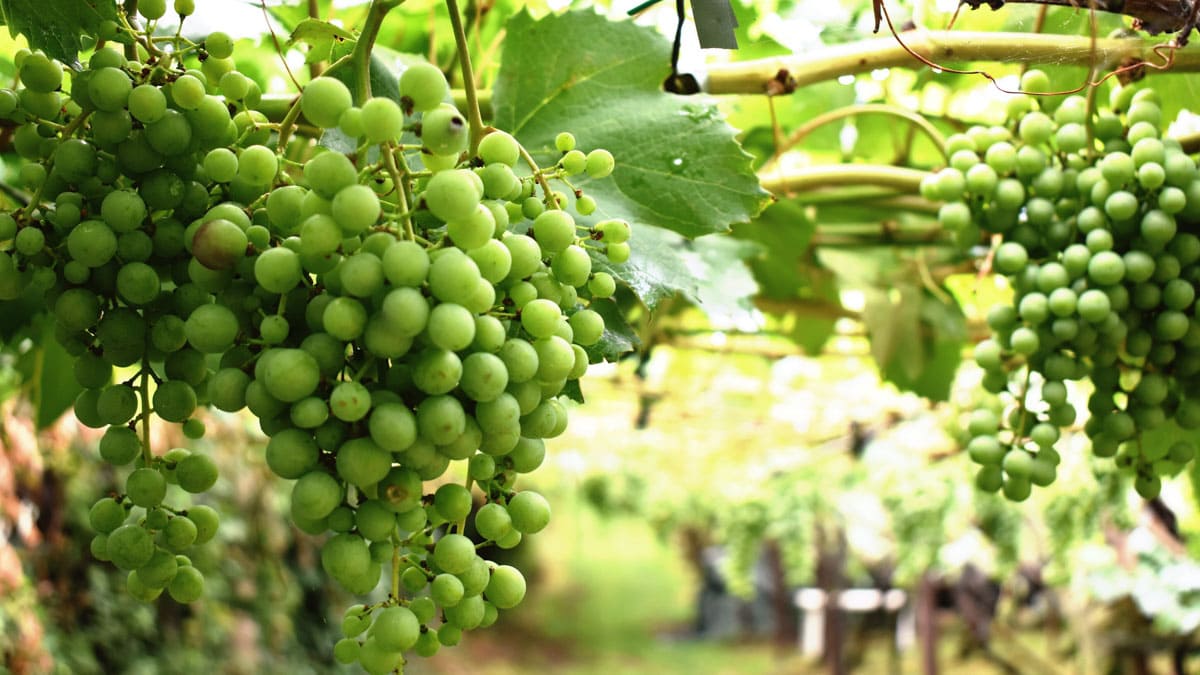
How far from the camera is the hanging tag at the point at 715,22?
0.50 metres

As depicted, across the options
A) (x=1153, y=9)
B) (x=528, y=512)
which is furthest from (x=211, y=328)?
(x=1153, y=9)

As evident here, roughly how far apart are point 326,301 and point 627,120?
33 cm

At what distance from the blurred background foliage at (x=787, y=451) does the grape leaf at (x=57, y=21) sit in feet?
0.32

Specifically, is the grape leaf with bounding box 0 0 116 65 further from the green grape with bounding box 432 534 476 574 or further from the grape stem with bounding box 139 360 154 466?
the green grape with bounding box 432 534 476 574

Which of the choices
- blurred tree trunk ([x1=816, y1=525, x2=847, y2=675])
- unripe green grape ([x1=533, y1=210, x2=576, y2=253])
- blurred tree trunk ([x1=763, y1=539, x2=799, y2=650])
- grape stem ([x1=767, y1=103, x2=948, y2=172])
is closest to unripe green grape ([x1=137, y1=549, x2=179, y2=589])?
unripe green grape ([x1=533, y1=210, x2=576, y2=253])

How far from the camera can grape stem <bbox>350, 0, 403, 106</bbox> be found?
1.34 feet

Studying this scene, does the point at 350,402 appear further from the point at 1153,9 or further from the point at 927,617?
the point at 927,617

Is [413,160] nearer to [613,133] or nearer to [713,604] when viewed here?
[613,133]

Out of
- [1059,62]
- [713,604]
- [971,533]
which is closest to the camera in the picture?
[1059,62]

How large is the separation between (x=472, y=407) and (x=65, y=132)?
0.23 metres

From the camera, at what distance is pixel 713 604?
30.2 ft

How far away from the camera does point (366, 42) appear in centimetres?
41

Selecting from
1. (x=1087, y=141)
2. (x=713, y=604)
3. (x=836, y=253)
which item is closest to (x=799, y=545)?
(x=836, y=253)

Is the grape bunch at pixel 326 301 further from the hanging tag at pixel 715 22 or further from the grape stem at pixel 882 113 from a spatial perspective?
the grape stem at pixel 882 113
